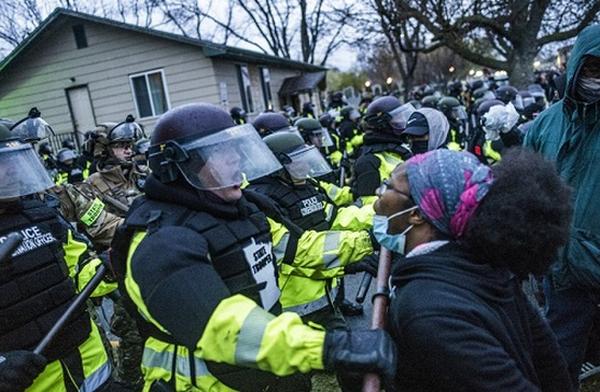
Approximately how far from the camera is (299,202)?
3.44 metres

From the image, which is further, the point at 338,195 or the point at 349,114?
the point at 349,114

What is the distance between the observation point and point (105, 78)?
614 inches

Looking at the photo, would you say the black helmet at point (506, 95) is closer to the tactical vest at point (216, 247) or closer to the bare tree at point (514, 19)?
the bare tree at point (514, 19)

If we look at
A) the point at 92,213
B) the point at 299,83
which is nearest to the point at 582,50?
the point at 92,213

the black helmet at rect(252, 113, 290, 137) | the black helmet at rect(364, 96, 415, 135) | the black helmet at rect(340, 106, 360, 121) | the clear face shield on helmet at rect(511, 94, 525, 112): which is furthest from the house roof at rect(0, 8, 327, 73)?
the black helmet at rect(364, 96, 415, 135)

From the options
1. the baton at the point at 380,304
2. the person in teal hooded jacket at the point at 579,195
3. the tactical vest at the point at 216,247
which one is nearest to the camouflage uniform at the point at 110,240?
the tactical vest at the point at 216,247

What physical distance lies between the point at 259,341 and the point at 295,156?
7.34 feet

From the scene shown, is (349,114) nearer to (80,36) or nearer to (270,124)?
(270,124)

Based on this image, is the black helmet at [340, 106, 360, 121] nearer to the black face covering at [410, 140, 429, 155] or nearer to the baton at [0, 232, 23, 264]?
the black face covering at [410, 140, 429, 155]

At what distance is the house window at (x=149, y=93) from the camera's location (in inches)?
600

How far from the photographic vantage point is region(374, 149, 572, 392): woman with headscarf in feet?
4.63

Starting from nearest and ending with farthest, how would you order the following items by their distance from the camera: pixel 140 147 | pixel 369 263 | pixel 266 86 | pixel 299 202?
pixel 369 263, pixel 299 202, pixel 140 147, pixel 266 86

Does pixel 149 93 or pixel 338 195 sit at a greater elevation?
pixel 149 93

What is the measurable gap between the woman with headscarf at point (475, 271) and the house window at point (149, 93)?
48.2 ft
